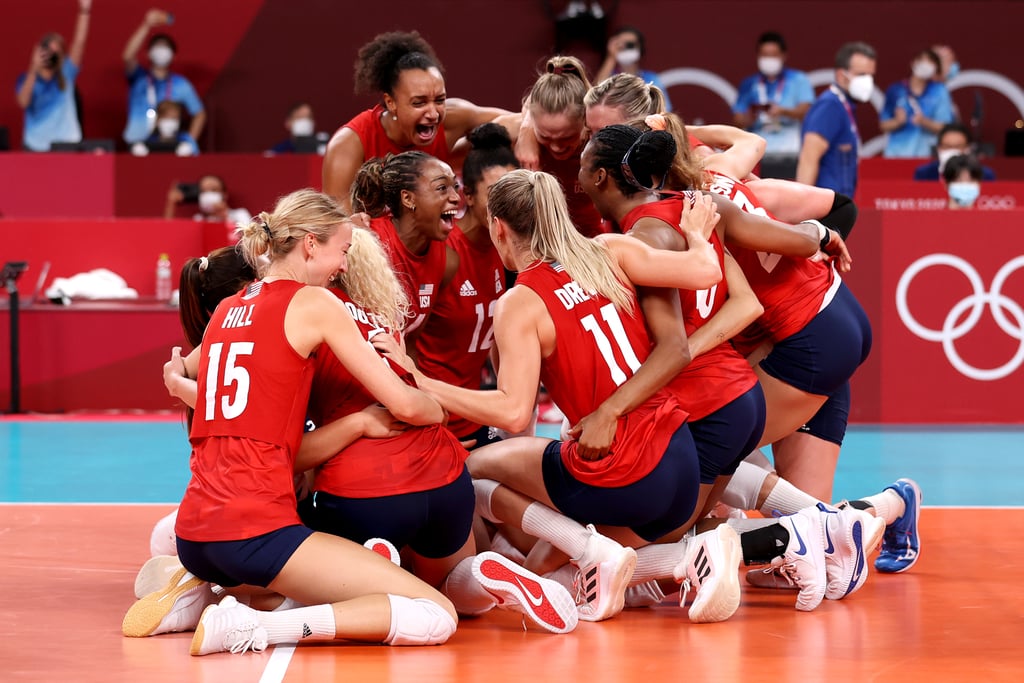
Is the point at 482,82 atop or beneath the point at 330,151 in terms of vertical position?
atop

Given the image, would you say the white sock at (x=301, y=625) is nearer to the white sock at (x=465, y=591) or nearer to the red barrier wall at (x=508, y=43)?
the white sock at (x=465, y=591)

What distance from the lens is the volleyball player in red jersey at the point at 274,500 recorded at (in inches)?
160

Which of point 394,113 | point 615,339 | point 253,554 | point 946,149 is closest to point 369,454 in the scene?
point 253,554

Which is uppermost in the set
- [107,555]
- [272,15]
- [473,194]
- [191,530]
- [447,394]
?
[272,15]

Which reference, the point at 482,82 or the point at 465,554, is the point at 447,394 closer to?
the point at 465,554

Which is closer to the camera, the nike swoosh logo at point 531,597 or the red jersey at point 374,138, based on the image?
the nike swoosh logo at point 531,597

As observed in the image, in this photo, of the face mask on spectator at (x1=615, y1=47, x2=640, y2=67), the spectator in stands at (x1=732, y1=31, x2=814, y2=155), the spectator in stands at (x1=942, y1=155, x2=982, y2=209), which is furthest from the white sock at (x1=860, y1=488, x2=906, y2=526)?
the spectator in stands at (x1=732, y1=31, x2=814, y2=155)

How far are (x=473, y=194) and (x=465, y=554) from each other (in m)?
1.65

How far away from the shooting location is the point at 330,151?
6.30 metres

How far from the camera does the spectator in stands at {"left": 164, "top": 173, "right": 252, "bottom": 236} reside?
1175cm

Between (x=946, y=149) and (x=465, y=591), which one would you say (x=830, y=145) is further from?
(x=465, y=591)

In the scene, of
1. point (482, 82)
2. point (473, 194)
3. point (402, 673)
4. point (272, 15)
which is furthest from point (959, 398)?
point (272, 15)

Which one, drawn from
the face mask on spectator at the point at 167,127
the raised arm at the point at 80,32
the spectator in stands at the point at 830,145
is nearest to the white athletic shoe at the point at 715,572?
the spectator in stands at the point at 830,145

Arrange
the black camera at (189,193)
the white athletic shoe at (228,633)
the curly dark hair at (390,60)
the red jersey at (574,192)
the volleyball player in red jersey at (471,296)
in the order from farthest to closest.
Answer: the black camera at (189,193), the curly dark hair at (390,60), the red jersey at (574,192), the volleyball player in red jersey at (471,296), the white athletic shoe at (228,633)
